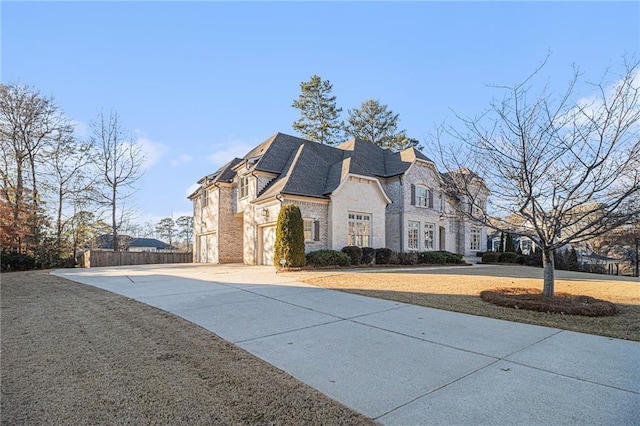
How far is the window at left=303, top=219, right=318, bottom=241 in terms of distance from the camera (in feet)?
60.3

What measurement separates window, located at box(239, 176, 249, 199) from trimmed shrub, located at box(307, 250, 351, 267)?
703 cm

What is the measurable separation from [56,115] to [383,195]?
2331cm

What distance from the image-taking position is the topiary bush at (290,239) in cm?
1574

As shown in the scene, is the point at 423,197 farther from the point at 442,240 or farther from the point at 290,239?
the point at 290,239

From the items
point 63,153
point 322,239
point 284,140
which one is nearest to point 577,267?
point 322,239

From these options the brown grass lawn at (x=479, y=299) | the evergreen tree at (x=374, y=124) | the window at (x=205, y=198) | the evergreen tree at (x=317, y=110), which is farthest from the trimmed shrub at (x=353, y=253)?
the evergreen tree at (x=374, y=124)

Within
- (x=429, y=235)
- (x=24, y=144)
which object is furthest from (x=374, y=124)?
(x=24, y=144)

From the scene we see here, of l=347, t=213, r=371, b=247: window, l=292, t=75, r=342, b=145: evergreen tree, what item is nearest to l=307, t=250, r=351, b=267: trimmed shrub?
l=347, t=213, r=371, b=247: window

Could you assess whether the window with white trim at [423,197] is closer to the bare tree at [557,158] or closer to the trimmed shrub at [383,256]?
the trimmed shrub at [383,256]

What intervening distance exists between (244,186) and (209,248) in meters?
5.93

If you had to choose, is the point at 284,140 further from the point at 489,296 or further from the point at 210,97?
the point at 489,296

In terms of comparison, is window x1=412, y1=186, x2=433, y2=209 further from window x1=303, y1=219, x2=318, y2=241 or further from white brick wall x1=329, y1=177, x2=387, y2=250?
window x1=303, y1=219, x2=318, y2=241

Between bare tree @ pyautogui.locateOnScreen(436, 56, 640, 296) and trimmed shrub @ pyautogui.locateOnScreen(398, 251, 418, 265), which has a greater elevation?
bare tree @ pyautogui.locateOnScreen(436, 56, 640, 296)

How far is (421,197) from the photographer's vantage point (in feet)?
78.5
